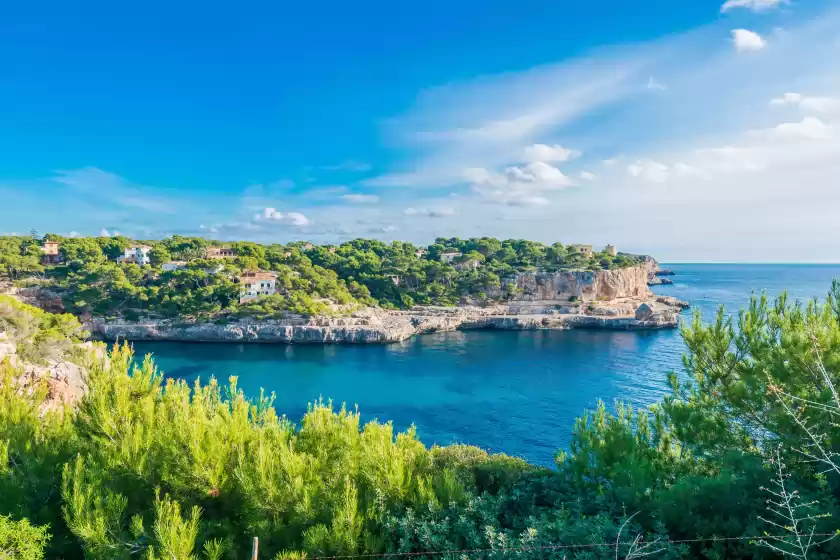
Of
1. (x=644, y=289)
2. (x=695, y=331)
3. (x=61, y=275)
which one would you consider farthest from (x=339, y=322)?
(x=644, y=289)

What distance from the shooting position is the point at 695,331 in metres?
6.41

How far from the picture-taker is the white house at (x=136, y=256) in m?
42.9

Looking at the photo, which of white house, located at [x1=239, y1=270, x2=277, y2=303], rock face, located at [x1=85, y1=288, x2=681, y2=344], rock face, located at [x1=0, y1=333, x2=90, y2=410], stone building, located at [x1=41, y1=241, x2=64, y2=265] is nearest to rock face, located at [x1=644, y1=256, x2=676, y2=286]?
rock face, located at [x1=85, y1=288, x2=681, y2=344]

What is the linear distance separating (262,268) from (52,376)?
3257 cm

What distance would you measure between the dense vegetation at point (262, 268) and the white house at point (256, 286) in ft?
1.76

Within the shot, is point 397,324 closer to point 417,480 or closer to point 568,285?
point 568,285

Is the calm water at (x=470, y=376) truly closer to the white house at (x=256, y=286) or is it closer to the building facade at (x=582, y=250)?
the white house at (x=256, y=286)

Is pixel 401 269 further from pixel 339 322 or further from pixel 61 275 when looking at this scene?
pixel 61 275

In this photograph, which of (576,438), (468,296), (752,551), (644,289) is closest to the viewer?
(752,551)

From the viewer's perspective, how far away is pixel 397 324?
111ft

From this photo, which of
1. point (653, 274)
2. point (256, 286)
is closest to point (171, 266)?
point (256, 286)

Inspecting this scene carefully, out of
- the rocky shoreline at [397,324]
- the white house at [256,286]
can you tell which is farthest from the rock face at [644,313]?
the white house at [256,286]

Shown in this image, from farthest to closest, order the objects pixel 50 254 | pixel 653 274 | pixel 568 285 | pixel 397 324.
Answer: pixel 653 274
pixel 568 285
pixel 50 254
pixel 397 324

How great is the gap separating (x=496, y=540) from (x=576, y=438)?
260 cm
